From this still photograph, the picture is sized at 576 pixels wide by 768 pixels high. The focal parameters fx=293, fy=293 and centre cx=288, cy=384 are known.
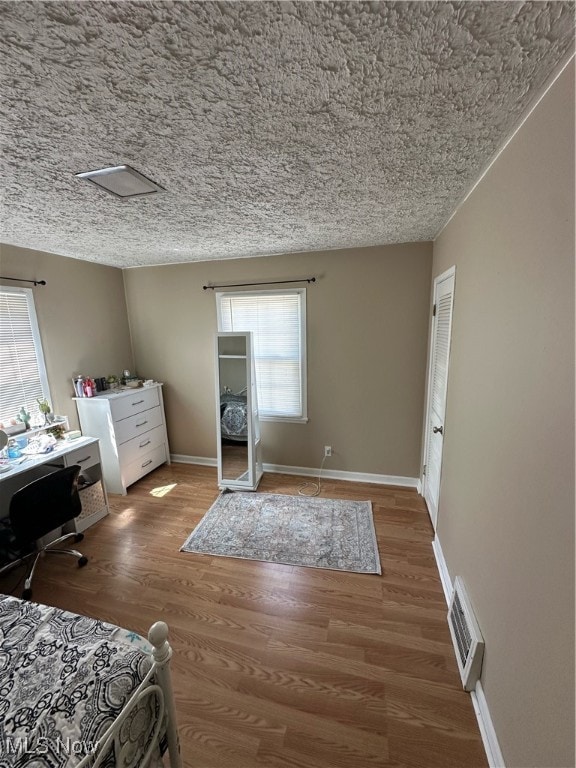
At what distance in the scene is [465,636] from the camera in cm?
146

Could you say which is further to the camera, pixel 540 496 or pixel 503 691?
pixel 503 691

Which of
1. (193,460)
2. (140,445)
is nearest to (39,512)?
(140,445)

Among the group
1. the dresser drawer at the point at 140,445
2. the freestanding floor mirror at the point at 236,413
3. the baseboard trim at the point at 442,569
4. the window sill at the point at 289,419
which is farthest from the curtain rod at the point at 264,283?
the baseboard trim at the point at 442,569

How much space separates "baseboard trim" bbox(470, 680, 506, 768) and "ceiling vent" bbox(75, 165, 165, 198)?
9.37 feet

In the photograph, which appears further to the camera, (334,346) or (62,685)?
(334,346)

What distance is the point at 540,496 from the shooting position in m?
0.92

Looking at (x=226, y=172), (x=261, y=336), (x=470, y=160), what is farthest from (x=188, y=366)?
(x=470, y=160)

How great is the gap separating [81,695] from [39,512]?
5.01 ft

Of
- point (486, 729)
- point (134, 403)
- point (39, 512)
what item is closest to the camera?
point (486, 729)

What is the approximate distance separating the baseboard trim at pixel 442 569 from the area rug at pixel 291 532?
43 centimetres

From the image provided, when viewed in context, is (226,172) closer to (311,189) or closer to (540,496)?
(311,189)

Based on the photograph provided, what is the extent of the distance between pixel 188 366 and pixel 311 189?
260 cm
